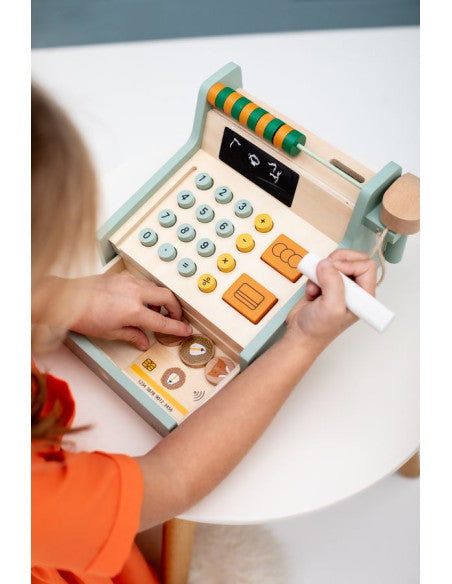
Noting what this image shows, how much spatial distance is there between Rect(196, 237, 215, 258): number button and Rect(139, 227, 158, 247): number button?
2.2 inches

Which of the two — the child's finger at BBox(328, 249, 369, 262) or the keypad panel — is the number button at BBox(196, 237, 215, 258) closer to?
the keypad panel

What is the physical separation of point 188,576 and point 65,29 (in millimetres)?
1265

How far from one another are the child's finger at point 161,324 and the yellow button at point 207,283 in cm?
5

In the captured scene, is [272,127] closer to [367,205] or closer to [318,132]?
[367,205]

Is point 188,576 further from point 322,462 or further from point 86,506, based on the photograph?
point 86,506

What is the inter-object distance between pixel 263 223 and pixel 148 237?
14cm

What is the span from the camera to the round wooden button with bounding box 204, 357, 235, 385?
725 mm

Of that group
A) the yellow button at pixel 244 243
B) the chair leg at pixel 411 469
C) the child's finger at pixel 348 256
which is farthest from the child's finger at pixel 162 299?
the chair leg at pixel 411 469

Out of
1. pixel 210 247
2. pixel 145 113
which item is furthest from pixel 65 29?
pixel 210 247

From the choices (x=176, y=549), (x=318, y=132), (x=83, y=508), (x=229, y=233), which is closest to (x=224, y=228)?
(x=229, y=233)

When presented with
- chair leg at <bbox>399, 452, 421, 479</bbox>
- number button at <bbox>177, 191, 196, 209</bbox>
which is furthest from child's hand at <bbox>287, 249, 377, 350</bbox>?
chair leg at <bbox>399, 452, 421, 479</bbox>

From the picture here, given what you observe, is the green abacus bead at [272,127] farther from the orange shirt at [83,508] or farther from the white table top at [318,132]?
the orange shirt at [83,508]

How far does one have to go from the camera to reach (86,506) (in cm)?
54

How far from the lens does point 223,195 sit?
79cm
